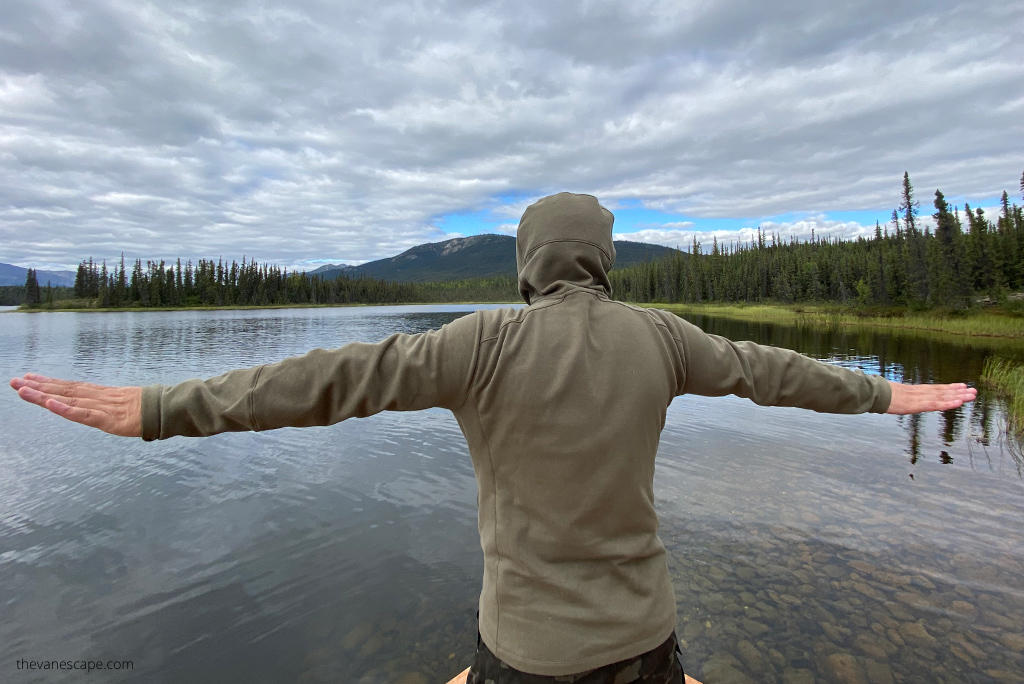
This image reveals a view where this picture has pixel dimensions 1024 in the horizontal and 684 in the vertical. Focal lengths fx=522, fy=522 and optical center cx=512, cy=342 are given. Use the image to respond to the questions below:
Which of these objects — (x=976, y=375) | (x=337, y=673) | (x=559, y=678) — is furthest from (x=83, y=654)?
(x=976, y=375)

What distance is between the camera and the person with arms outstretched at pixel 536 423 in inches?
72.4

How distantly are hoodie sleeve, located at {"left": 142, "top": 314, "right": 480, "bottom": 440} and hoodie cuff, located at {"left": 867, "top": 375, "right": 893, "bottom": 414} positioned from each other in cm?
200

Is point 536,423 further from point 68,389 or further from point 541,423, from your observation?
point 68,389

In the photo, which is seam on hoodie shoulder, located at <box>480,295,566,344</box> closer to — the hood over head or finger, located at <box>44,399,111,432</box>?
the hood over head

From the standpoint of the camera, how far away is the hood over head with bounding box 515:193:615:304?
2148mm

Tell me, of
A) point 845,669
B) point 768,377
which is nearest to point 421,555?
point 845,669

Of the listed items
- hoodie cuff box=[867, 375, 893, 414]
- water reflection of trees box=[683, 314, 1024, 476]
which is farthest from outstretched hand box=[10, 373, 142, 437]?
water reflection of trees box=[683, 314, 1024, 476]

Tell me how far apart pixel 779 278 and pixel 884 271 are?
99.6 feet

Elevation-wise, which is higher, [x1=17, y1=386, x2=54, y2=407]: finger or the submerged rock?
[x1=17, y1=386, x2=54, y2=407]: finger

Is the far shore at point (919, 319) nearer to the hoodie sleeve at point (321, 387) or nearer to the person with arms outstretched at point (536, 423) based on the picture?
the person with arms outstretched at point (536, 423)

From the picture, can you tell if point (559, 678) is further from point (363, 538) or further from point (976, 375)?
point (976, 375)

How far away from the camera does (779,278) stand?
9888 cm

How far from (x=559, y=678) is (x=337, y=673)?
16.0 ft

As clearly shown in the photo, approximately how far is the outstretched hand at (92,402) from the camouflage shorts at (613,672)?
151 centimetres
